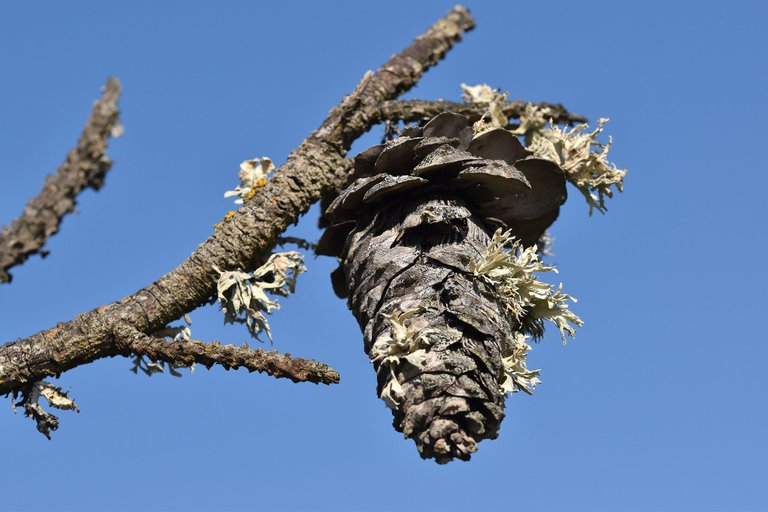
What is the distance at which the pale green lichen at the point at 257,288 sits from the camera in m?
4.22

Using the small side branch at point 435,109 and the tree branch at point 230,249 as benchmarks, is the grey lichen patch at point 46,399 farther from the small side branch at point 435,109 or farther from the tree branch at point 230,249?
the small side branch at point 435,109

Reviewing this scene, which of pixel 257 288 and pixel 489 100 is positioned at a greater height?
pixel 489 100

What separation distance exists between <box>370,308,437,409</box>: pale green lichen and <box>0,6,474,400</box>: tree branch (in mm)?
965

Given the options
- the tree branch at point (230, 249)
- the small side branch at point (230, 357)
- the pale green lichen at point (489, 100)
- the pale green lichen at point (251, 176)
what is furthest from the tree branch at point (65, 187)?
the pale green lichen at point (489, 100)

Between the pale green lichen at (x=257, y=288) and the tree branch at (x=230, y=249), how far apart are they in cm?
6

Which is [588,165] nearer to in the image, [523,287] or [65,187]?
[523,287]

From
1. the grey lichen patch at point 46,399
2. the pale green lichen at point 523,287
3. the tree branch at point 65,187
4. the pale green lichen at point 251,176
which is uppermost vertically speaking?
the pale green lichen at point 251,176

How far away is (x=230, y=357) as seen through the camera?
133 inches

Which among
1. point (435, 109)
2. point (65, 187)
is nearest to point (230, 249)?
point (435, 109)

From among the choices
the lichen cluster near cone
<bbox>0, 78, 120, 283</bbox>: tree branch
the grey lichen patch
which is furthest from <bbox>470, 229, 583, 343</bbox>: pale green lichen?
<bbox>0, 78, 120, 283</bbox>: tree branch

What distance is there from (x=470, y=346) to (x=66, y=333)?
1.56 m

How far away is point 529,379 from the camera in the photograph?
12.5 ft

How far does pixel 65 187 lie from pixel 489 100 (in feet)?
11.8

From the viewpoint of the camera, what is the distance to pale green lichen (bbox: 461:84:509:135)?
5020 mm
